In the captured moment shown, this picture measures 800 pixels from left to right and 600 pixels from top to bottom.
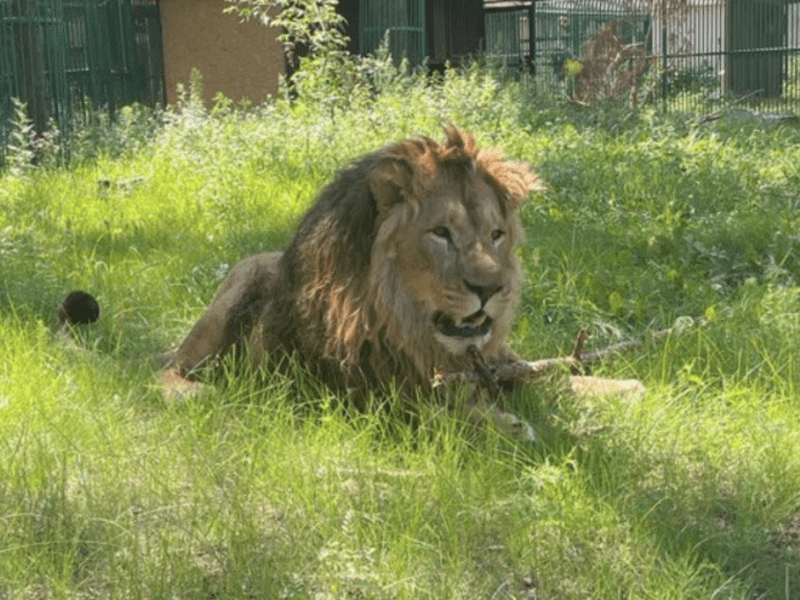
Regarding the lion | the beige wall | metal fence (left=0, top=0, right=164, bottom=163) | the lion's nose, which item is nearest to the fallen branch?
the lion

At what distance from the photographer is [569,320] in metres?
5.90

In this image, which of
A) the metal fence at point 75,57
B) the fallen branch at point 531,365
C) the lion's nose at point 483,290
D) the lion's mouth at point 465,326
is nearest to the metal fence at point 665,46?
the metal fence at point 75,57

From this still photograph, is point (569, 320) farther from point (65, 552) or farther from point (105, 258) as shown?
point (65, 552)

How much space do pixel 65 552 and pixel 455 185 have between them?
1697mm

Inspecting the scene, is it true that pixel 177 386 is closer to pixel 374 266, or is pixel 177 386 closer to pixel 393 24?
pixel 374 266

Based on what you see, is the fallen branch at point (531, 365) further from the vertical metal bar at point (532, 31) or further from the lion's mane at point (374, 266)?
the vertical metal bar at point (532, 31)

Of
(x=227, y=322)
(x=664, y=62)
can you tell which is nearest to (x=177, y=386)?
(x=227, y=322)

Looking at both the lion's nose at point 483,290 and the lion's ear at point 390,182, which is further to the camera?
the lion's ear at point 390,182

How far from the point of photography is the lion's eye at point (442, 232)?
4.23 metres

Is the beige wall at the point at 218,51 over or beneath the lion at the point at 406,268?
over

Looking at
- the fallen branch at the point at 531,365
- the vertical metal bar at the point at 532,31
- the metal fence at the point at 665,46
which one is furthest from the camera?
the vertical metal bar at the point at 532,31

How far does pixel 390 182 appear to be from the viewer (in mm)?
4293

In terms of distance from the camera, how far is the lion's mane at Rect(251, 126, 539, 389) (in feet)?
14.1

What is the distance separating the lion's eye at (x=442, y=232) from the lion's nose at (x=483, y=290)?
18 centimetres
